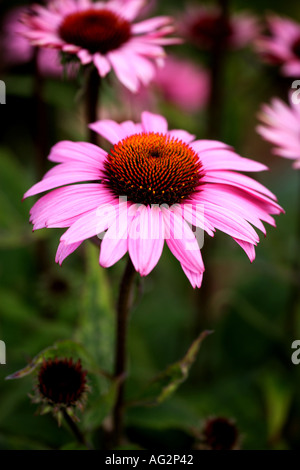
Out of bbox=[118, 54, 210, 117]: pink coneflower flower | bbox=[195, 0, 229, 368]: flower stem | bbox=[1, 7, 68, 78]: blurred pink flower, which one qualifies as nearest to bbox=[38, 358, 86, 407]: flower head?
bbox=[195, 0, 229, 368]: flower stem

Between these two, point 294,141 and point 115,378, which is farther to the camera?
point 294,141

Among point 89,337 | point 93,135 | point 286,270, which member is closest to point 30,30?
point 93,135

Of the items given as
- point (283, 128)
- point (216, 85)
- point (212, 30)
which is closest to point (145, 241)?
point (283, 128)

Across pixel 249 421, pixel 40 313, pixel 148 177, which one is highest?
pixel 148 177

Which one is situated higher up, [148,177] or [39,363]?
[148,177]

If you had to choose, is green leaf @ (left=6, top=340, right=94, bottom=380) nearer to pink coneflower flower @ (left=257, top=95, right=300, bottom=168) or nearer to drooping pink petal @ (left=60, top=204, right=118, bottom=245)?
drooping pink petal @ (left=60, top=204, right=118, bottom=245)

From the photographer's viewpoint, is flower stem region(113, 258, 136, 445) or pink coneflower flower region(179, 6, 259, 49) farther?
pink coneflower flower region(179, 6, 259, 49)

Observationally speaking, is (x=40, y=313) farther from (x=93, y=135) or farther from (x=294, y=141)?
(x=294, y=141)

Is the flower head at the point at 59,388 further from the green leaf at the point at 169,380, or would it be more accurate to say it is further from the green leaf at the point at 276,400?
the green leaf at the point at 276,400

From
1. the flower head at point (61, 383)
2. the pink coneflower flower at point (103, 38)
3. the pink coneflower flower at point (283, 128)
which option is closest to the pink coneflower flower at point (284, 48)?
the pink coneflower flower at point (283, 128)
